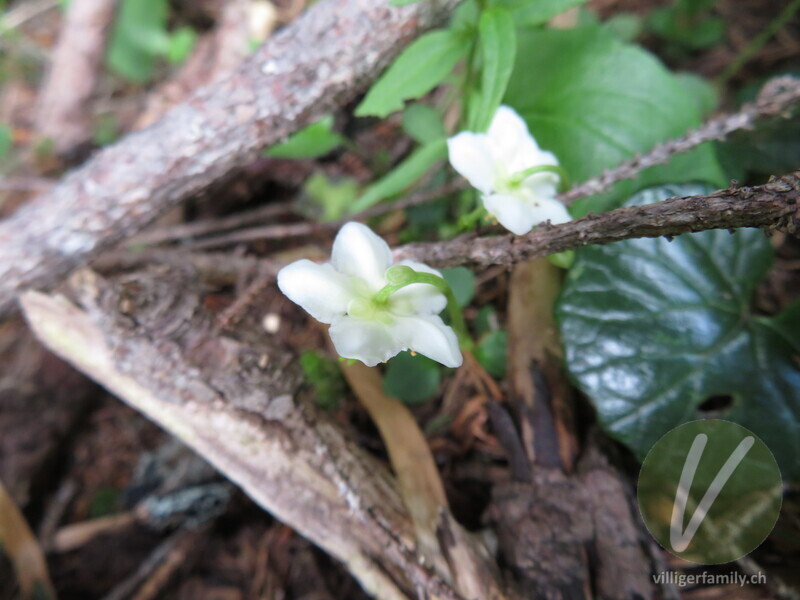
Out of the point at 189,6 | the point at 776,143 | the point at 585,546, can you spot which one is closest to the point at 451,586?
the point at 585,546

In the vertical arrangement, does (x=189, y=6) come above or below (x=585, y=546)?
above

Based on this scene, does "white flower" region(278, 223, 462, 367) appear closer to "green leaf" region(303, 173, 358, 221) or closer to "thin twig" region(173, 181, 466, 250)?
"thin twig" region(173, 181, 466, 250)

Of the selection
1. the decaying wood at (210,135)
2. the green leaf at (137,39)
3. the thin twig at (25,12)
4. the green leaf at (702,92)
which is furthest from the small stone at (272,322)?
the thin twig at (25,12)

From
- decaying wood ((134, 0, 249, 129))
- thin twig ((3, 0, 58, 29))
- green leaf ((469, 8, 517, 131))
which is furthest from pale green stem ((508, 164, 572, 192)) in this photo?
thin twig ((3, 0, 58, 29))

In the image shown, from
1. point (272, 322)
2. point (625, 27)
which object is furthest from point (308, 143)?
point (625, 27)

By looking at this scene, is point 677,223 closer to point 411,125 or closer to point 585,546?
point 585,546

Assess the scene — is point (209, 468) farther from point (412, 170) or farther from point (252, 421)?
point (412, 170)

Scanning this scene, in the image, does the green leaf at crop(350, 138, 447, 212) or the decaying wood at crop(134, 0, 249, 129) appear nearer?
the green leaf at crop(350, 138, 447, 212)
